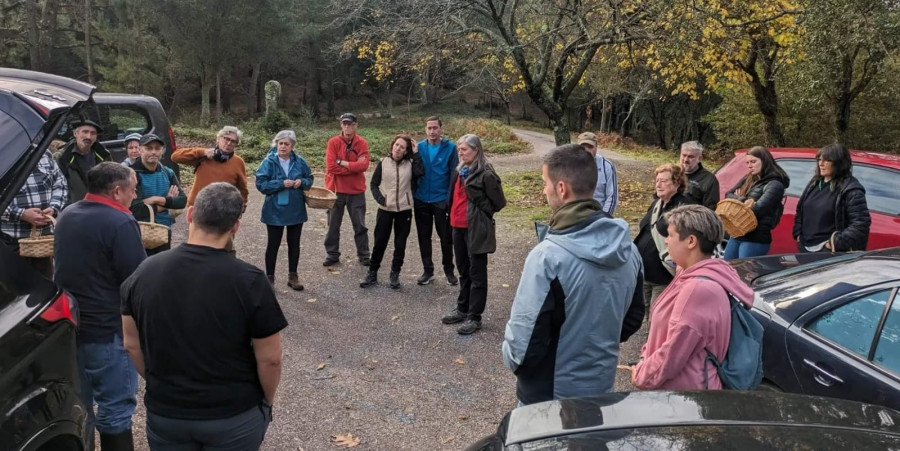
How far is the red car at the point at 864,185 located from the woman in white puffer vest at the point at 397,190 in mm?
3681

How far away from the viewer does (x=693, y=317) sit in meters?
2.58

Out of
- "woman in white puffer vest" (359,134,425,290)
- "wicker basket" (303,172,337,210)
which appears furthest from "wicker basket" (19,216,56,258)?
"woman in white puffer vest" (359,134,425,290)

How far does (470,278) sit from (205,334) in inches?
145

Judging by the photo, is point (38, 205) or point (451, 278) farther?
point (451, 278)

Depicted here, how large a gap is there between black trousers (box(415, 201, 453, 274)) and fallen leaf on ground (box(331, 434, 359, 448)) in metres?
3.11

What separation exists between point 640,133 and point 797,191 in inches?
1443

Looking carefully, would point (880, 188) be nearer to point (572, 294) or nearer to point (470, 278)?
point (470, 278)

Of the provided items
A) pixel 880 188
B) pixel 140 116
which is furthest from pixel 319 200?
pixel 880 188

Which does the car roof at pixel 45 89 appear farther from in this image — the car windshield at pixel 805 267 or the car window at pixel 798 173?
the car window at pixel 798 173

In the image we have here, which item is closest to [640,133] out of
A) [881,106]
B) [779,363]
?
[881,106]

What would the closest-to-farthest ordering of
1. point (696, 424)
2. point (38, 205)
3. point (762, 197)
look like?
point (696, 424), point (38, 205), point (762, 197)

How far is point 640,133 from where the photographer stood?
42250 millimetres

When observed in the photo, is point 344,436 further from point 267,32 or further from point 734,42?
point 267,32

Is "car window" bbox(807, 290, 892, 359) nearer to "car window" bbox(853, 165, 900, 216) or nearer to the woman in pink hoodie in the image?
the woman in pink hoodie
